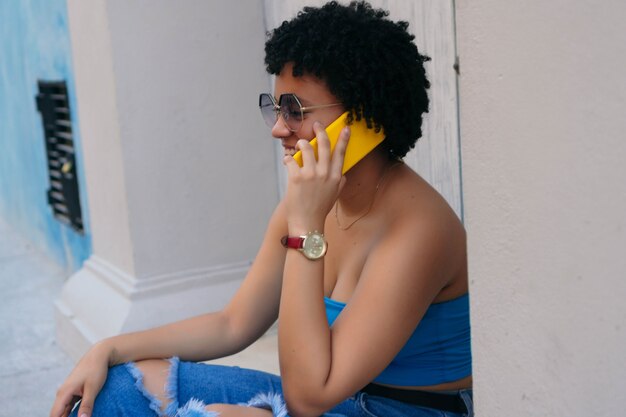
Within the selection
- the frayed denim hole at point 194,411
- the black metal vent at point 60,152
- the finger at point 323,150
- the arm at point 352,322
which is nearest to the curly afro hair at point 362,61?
the finger at point 323,150

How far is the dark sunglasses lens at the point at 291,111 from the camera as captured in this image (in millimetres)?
2156

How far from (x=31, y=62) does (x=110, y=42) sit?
148 inches

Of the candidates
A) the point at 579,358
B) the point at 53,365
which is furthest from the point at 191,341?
the point at 53,365

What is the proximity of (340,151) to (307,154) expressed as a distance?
9 centimetres

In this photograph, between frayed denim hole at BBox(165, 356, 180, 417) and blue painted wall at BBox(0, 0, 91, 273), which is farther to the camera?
blue painted wall at BBox(0, 0, 91, 273)

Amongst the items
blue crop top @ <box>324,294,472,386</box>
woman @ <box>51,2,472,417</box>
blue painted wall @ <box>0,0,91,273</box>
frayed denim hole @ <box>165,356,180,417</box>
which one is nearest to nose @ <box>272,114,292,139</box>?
woman @ <box>51,2,472,417</box>

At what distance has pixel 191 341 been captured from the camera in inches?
96.7

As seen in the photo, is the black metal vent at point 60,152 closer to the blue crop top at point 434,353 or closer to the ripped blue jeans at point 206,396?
the ripped blue jeans at point 206,396

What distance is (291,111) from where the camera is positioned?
7.11 ft

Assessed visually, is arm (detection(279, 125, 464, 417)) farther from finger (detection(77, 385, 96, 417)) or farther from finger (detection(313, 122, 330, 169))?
finger (detection(77, 385, 96, 417))

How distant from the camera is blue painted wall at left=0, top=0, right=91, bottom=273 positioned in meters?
6.17

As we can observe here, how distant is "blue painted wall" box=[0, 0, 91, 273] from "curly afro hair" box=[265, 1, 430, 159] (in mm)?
Result: 4071

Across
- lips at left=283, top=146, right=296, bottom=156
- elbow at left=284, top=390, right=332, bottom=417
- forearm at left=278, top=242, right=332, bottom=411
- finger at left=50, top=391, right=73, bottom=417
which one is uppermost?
lips at left=283, top=146, right=296, bottom=156

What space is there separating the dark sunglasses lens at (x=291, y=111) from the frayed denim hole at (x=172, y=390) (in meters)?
0.70
